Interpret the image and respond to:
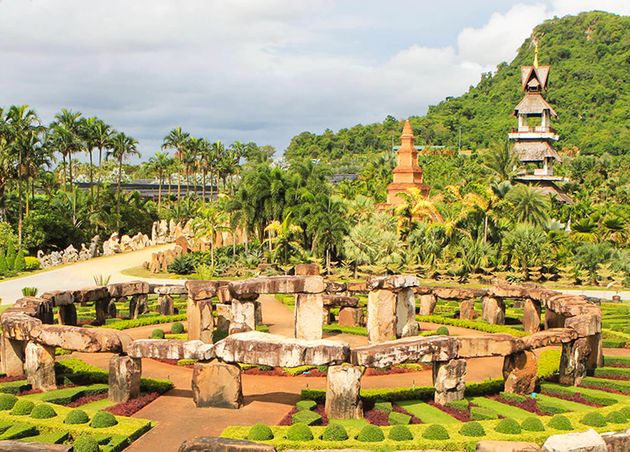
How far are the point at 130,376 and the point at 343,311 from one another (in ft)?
57.5

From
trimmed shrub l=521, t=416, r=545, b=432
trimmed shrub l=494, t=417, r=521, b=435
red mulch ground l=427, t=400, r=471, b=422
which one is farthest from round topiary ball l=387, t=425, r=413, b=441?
trimmed shrub l=521, t=416, r=545, b=432

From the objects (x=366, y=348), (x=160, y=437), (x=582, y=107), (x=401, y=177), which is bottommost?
(x=160, y=437)

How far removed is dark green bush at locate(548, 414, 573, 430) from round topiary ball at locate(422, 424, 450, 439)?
365 cm

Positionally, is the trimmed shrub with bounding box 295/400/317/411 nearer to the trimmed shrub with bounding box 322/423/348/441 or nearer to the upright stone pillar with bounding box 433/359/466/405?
the trimmed shrub with bounding box 322/423/348/441

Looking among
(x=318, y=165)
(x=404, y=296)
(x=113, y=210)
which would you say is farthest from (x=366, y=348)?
(x=113, y=210)

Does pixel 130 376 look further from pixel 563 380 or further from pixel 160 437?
pixel 563 380

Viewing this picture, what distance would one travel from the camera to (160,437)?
21.3 meters

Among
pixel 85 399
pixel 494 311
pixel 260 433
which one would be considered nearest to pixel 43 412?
pixel 85 399

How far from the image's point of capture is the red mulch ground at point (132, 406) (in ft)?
76.5

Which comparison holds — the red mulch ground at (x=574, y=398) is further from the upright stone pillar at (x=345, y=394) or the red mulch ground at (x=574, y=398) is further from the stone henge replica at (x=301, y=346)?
the upright stone pillar at (x=345, y=394)

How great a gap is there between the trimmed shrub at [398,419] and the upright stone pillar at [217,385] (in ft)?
17.8

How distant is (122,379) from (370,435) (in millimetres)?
9640

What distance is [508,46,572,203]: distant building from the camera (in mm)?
85000

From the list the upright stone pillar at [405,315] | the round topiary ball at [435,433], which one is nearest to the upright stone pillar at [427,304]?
the upright stone pillar at [405,315]
